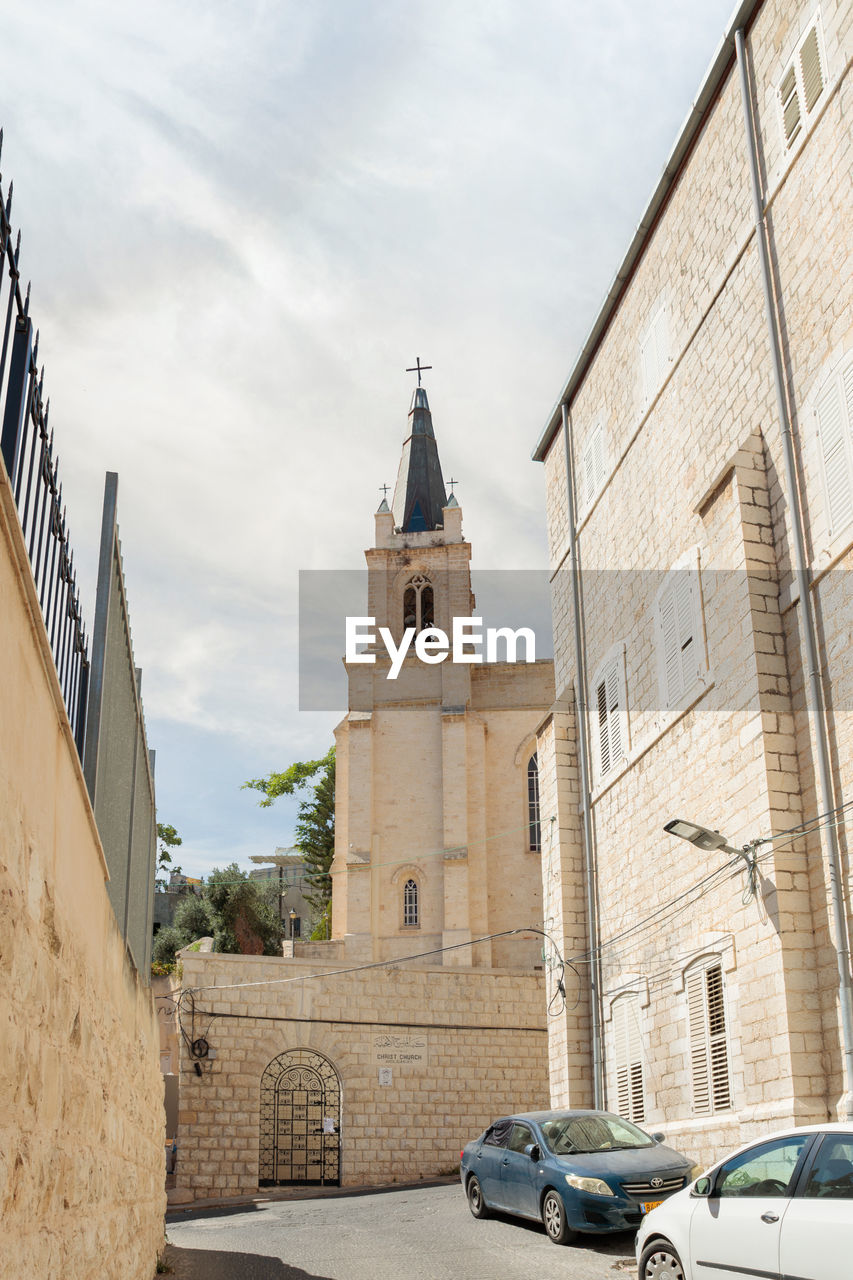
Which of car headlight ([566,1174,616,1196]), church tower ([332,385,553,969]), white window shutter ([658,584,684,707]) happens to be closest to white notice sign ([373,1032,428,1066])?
church tower ([332,385,553,969])

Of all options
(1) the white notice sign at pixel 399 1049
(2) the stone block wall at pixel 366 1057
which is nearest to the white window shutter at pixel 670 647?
(2) the stone block wall at pixel 366 1057

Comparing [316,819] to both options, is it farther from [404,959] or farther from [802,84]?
[802,84]

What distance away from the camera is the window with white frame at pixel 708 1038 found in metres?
12.7

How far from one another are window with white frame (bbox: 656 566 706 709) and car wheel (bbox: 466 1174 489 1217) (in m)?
6.26

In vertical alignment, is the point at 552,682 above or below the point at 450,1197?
above

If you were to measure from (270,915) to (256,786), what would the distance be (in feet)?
25.7

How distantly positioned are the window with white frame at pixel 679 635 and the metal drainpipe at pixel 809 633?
206cm

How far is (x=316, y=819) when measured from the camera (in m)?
46.9

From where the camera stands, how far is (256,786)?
48.8 m

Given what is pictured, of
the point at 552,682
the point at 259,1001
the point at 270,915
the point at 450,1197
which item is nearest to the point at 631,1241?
the point at 450,1197

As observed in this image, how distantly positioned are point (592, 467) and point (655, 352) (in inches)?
112

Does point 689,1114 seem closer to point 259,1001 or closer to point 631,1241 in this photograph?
point 631,1241

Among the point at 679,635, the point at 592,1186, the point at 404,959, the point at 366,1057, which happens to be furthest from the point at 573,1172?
the point at 404,959

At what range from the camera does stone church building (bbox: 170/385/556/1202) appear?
2262 cm
